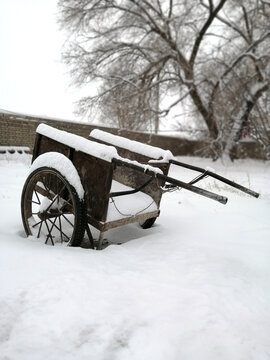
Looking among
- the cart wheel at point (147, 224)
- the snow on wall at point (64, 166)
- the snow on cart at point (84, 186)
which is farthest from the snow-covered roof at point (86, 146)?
the cart wheel at point (147, 224)

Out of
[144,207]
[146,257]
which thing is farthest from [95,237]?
[146,257]

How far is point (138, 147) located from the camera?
282cm

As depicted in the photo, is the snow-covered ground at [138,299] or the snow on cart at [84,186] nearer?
the snow-covered ground at [138,299]

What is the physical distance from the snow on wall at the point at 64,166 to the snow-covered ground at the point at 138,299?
506mm

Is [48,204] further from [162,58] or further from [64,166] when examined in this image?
[162,58]

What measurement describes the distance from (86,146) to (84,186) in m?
0.35

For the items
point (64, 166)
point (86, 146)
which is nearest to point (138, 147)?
point (86, 146)

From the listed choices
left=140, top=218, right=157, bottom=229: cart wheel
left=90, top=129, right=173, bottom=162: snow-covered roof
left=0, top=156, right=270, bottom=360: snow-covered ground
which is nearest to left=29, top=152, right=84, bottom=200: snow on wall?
left=0, top=156, right=270, bottom=360: snow-covered ground

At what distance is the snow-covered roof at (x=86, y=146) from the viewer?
202 cm

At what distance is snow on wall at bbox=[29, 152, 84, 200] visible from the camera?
2.13 metres

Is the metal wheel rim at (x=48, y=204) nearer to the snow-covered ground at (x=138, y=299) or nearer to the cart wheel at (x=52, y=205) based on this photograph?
the cart wheel at (x=52, y=205)

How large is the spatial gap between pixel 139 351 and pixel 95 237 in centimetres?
160

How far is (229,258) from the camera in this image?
6.93 feet

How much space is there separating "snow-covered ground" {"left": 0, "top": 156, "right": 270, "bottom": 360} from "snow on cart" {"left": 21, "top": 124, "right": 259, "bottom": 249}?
0.22m
